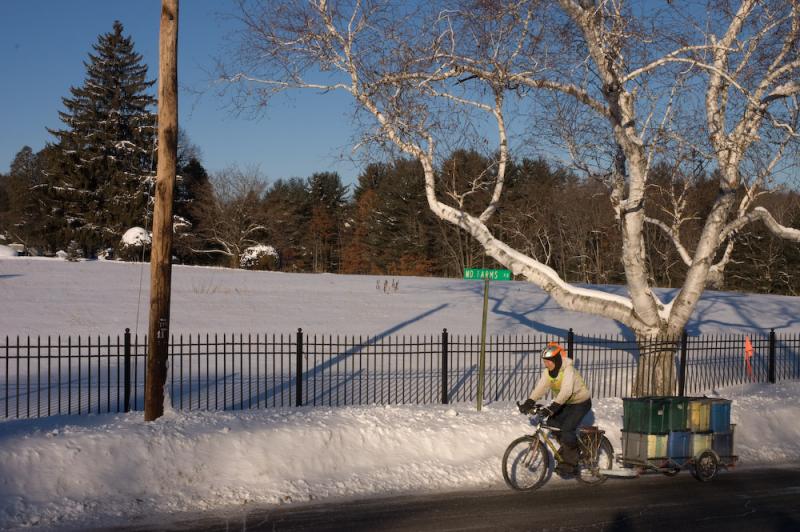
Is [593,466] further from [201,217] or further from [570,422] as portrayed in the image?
[201,217]

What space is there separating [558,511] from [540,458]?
3.83ft

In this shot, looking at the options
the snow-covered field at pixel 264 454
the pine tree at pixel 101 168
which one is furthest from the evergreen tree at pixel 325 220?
the snow-covered field at pixel 264 454

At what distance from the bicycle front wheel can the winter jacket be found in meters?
0.59

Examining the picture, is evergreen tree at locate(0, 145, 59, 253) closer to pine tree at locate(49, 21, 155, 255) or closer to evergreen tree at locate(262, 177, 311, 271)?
pine tree at locate(49, 21, 155, 255)

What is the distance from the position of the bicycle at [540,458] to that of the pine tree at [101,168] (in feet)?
161

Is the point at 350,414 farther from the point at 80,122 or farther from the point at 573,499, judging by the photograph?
the point at 80,122

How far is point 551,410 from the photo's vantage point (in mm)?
9742

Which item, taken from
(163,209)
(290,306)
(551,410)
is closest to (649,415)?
(551,410)

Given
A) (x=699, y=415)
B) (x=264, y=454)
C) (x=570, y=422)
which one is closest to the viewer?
(x=570, y=422)

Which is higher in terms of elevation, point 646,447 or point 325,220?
point 325,220

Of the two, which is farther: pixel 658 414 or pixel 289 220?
pixel 289 220

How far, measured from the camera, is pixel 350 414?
38.2ft

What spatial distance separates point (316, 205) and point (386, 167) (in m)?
65.6

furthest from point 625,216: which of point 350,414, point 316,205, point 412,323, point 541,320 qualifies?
point 316,205
